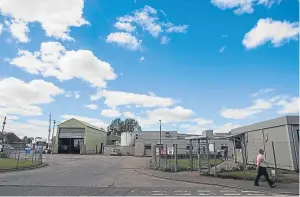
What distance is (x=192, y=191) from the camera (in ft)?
37.6

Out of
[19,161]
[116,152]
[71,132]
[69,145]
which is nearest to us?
[19,161]

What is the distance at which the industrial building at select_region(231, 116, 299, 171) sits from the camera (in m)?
20.1

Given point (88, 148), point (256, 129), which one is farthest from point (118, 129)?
point (256, 129)

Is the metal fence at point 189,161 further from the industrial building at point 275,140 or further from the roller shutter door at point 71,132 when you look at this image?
the roller shutter door at point 71,132

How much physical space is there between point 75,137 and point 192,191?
6061 centimetres

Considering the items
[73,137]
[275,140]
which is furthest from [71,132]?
[275,140]

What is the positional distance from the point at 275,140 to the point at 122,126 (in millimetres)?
96655

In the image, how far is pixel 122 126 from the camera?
116 m

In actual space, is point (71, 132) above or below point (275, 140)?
above

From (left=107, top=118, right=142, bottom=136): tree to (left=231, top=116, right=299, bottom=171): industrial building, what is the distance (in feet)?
283

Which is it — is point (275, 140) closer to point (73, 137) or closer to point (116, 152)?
point (116, 152)

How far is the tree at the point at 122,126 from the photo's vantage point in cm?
11425

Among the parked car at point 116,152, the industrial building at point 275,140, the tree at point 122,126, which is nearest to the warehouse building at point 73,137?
the parked car at point 116,152

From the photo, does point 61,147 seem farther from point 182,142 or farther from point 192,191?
point 192,191
